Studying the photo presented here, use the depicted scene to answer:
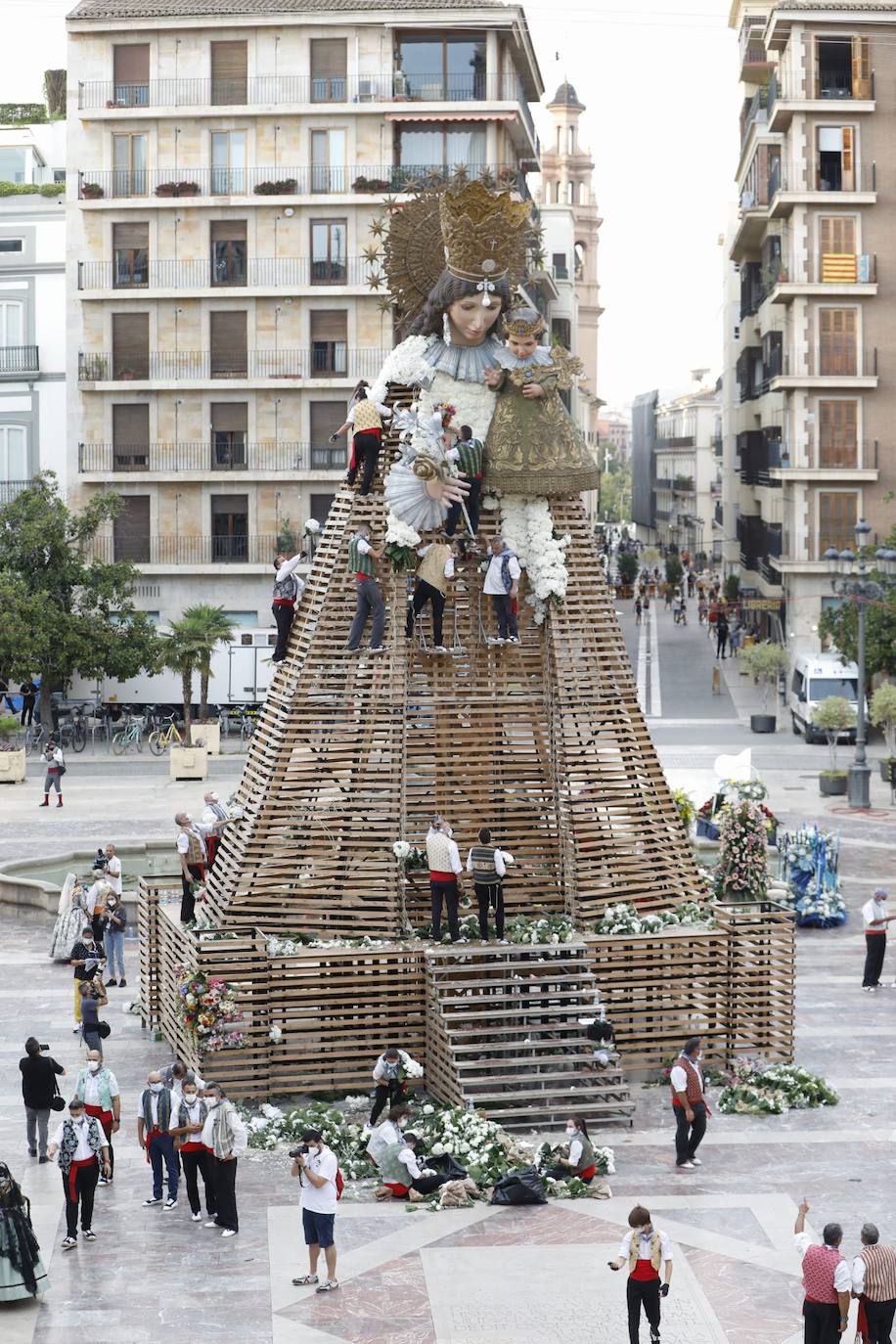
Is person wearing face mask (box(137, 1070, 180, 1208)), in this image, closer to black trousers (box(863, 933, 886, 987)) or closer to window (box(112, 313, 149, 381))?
black trousers (box(863, 933, 886, 987))

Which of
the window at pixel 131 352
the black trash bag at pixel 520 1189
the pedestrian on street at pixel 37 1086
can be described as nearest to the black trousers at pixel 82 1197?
the pedestrian on street at pixel 37 1086

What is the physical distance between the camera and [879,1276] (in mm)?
15250

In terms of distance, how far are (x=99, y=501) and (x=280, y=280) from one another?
30.4ft

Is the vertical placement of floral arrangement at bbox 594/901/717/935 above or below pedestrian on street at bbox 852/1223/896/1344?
above

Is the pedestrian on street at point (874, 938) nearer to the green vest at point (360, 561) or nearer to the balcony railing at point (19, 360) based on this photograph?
the green vest at point (360, 561)

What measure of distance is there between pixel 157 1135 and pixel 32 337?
148 ft

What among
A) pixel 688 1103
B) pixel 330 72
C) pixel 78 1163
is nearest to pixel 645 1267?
pixel 688 1103

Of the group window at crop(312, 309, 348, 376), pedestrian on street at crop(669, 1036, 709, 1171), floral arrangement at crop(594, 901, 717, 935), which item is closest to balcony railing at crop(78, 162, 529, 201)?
window at crop(312, 309, 348, 376)

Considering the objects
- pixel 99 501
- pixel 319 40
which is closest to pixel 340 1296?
pixel 99 501

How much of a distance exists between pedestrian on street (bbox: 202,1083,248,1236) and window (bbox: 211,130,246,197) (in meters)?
44.3

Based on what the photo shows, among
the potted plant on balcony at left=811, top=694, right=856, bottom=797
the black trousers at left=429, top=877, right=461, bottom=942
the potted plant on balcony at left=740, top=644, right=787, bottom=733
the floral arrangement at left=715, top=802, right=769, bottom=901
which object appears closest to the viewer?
the black trousers at left=429, top=877, right=461, bottom=942

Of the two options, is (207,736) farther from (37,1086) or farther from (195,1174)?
(195,1174)

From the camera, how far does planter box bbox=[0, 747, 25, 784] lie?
157ft

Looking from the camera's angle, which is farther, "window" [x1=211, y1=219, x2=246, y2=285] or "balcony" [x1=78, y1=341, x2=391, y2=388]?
"window" [x1=211, y1=219, x2=246, y2=285]
